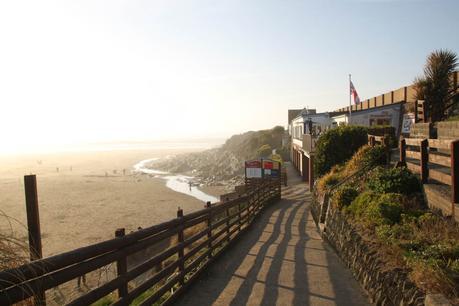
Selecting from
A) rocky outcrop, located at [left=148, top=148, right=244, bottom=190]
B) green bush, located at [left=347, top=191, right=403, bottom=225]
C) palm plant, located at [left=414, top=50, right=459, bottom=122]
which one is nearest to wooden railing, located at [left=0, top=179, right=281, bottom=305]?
green bush, located at [left=347, top=191, right=403, bottom=225]

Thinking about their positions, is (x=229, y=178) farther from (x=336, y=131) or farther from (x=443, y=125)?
(x=443, y=125)

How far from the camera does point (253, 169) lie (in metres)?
33.0

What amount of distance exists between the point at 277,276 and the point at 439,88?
1833 cm

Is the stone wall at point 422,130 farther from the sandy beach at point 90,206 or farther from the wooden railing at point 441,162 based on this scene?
→ the sandy beach at point 90,206

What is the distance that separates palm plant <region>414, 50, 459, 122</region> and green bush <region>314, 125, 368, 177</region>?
3867 millimetres

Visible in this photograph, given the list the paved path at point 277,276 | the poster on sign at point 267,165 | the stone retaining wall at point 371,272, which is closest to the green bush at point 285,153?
the poster on sign at point 267,165

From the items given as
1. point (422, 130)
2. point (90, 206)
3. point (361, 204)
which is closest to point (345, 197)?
point (361, 204)

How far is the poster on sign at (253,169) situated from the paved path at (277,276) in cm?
1835

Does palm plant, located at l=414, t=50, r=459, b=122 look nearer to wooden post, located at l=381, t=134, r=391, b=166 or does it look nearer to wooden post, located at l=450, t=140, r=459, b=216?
wooden post, located at l=381, t=134, r=391, b=166

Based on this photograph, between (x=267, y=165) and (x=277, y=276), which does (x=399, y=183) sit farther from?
(x=267, y=165)

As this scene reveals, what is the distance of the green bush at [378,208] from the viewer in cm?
897

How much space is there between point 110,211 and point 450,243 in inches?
1321

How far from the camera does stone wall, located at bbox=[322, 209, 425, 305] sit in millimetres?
5756

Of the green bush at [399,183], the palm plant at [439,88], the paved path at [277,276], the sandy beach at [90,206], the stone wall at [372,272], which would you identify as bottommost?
the sandy beach at [90,206]
